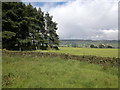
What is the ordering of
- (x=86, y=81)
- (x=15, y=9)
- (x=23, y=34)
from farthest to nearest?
(x=23, y=34) < (x=15, y=9) < (x=86, y=81)

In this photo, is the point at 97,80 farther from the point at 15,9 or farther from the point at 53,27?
the point at 53,27

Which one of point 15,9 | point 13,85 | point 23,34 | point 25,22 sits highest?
point 15,9

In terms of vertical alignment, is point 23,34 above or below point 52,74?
above

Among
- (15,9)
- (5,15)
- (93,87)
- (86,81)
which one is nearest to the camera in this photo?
(93,87)

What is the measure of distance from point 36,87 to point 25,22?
30838 mm

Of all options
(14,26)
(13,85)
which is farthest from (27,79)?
(14,26)

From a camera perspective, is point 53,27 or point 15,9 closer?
point 15,9

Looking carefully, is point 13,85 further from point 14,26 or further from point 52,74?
point 14,26

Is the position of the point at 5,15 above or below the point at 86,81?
above

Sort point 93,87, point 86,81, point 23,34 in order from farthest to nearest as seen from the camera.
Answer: point 23,34, point 86,81, point 93,87

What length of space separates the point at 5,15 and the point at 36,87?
28.3 metres

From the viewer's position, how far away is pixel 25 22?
1409 inches

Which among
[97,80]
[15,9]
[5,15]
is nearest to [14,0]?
[15,9]

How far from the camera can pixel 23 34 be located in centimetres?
3800
